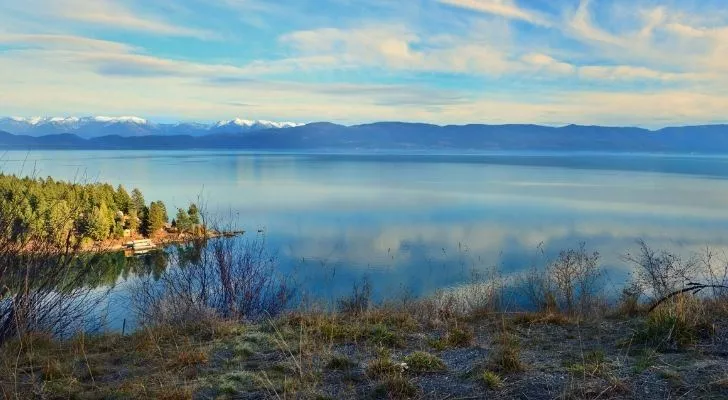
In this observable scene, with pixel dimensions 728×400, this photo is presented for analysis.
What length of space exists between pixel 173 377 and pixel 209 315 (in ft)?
7.56

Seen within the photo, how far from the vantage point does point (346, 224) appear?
134ft

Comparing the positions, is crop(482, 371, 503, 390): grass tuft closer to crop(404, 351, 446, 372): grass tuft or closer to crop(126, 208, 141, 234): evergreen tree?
crop(404, 351, 446, 372): grass tuft

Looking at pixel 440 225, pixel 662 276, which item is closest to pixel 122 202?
pixel 440 225

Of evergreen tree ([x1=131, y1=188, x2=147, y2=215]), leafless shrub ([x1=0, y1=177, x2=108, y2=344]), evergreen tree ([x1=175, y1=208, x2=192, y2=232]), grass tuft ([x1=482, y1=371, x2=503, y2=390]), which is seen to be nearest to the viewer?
grass tuft ([x1=482, y1=371, x2=503, y2=390])

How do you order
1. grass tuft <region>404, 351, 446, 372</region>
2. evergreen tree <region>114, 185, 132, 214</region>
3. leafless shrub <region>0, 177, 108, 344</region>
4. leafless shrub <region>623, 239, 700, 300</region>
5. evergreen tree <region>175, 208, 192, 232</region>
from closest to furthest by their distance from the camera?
grass tuft <region>404, 351, 446, 372</region> → leafless shrub <region>0, 177, 108, 344</region> → leafless shrub <region>623, 239, 700, 300</region> → evergreen tree <region>175, 208, 192, 232</region> → evergreen tree <region>114, 185, 132, 214</region>

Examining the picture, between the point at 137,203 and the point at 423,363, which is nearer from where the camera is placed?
the point at 423,363

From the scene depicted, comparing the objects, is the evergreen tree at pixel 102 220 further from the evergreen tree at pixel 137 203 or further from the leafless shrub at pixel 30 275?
the leafless shrub at pixel 30 275

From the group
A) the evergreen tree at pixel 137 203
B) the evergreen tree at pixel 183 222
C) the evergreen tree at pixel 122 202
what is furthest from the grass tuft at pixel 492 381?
the evergreen tree at pixel 122 202

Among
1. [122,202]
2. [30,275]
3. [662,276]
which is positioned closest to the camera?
[30,275]

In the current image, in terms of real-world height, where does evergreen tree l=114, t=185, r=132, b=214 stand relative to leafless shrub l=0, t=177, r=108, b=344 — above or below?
below

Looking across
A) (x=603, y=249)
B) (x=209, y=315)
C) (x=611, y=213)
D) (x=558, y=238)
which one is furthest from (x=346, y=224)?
(x=209, y=315)

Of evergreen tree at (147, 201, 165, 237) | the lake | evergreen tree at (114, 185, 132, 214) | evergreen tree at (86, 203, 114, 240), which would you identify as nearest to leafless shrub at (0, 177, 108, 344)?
the lake

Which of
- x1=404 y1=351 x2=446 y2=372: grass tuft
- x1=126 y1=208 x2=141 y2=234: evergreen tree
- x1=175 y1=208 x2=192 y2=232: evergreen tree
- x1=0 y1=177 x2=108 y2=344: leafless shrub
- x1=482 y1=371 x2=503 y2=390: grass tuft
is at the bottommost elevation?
x1=126 y1=208 x2=141 y2=234: evergreen tree

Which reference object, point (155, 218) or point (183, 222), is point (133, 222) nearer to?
point (155, 218)
